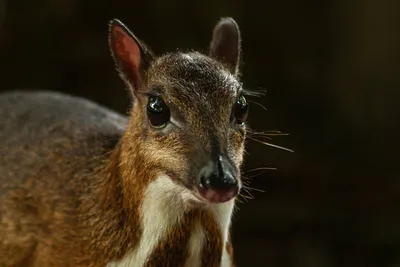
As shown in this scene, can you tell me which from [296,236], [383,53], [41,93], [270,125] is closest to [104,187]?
[41,93]

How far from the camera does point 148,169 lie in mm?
3262

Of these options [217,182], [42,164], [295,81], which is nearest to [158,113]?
[217,182]

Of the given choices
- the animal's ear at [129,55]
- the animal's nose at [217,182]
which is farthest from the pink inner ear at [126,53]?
the animal's nose at [217,182]

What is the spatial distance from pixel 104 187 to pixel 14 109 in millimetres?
1073

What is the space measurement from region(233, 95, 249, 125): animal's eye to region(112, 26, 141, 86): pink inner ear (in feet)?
1.87

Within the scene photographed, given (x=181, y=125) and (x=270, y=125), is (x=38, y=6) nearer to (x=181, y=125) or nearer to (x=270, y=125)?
(x=270, y=125)

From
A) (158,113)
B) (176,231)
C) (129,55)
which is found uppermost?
(129,55)

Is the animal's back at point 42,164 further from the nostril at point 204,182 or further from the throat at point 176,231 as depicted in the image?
the nostril at point 204,182

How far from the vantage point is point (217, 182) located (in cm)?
289

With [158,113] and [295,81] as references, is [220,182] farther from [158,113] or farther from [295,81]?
[295,81]

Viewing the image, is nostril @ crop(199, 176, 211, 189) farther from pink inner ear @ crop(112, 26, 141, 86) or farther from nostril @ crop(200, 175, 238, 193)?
pink inner ear @ crop(112, 26, 141, 86)

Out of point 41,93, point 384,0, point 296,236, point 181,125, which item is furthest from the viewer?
point 384,0

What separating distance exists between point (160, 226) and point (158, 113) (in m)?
0.51

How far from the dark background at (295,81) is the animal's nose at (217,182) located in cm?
341
